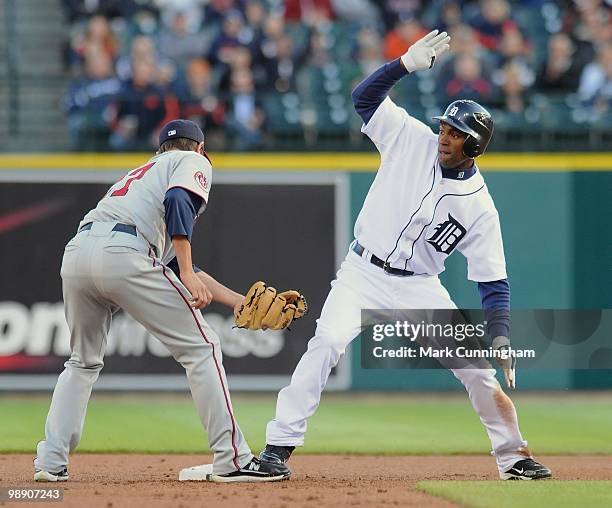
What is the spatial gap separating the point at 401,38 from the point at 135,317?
327 inches

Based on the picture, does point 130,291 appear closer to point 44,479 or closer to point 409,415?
point 44,479

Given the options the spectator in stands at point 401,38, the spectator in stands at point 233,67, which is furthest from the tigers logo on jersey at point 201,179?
the spectator in stands at point 401,38

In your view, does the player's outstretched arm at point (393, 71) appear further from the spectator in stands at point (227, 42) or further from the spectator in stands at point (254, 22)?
the spectator in stands at point (254, 22)

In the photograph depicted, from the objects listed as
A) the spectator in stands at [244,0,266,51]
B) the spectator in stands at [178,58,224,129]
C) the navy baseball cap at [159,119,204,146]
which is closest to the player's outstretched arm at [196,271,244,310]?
the navy baseball cap at [159,119,204,146]

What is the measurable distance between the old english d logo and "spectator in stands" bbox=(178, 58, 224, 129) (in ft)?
19.8

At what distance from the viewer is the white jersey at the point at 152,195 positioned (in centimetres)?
573

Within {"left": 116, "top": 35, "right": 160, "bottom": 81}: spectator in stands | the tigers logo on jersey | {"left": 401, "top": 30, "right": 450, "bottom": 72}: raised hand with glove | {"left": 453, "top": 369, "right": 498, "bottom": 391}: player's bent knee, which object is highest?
{"left": 116, "top": 35, "right": 160, "bottom": 81}: spectator in stands

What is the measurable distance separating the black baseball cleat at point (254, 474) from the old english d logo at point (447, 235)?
4.57 ft

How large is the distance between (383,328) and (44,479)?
5309mm

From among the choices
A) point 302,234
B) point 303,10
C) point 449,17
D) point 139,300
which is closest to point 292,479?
point 139,300

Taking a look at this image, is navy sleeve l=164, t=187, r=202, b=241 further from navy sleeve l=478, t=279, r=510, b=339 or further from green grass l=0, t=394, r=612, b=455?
green grass l=0, t=394, r=612, b=455

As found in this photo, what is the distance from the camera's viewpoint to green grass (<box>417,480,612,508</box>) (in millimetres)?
5238

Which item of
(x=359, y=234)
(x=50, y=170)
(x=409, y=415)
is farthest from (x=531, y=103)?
(x=359, y=234)

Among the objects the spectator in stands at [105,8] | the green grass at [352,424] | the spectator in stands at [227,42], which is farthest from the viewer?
the spectator in stands at [105,8]
